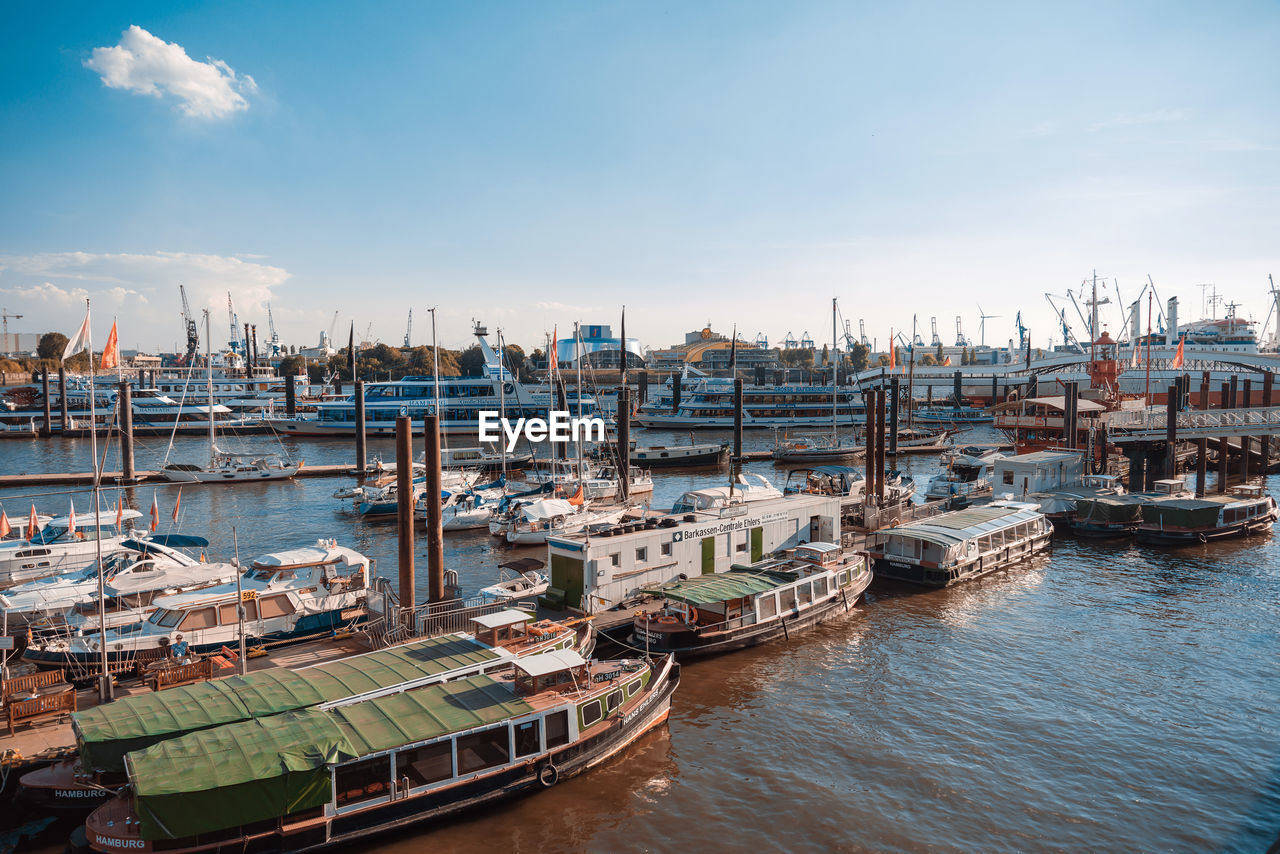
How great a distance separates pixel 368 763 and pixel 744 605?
1441 cm

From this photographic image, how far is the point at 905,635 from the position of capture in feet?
91.3

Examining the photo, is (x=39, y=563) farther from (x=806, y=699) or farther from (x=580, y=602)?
(x=806, y=699)

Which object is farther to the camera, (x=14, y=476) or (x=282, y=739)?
(x=14, y=476)

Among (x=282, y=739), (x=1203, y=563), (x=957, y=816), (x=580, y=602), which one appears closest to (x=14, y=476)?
(x=580, y=602)

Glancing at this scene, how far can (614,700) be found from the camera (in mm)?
18953

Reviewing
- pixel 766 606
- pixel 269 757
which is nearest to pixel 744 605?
pixel 766 606

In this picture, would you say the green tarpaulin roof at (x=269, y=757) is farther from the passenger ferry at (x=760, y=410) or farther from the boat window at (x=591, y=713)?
the passenger ferry at (x=760, y=410)

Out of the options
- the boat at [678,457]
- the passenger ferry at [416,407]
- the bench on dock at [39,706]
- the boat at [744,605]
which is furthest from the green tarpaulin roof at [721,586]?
the passenger ferry at [416,407]

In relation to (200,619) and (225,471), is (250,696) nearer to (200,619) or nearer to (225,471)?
(200,619)

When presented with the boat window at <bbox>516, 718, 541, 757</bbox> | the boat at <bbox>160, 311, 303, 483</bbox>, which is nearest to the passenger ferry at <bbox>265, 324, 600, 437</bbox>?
the boat at <bbox>160, 311, 303, 483</bbox>

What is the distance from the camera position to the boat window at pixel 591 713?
707 inches

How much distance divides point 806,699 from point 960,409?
117 m

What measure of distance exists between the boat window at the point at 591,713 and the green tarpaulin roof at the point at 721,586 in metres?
6.66

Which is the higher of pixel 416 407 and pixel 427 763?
pixel 416 407
